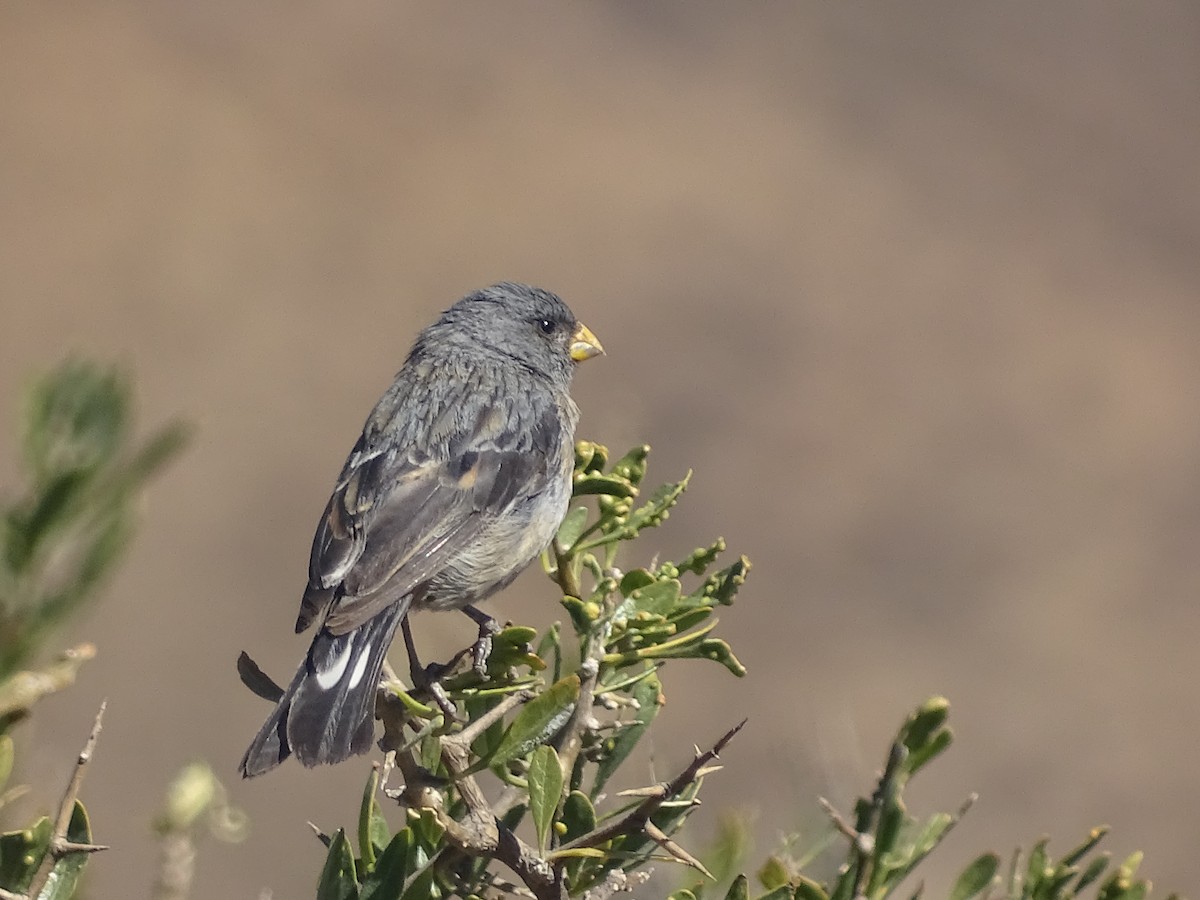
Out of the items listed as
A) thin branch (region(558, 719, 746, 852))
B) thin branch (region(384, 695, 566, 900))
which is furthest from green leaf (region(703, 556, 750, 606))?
thin branch (region(558, 719, 746, 852))

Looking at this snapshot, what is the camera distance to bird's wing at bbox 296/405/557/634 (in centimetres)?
391

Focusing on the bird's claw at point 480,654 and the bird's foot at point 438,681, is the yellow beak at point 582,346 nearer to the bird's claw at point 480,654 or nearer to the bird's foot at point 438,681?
the bird's claw at point 480,654

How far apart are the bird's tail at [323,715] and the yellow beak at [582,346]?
2432mm

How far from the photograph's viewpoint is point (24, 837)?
1.94m

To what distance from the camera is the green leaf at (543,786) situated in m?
2.20

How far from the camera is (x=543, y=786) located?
222cm

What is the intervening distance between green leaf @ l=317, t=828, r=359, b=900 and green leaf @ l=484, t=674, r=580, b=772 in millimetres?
298

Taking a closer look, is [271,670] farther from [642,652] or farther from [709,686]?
[642,652]

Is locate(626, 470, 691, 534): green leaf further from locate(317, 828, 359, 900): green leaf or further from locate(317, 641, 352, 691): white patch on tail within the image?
locate(317, 828, 359, 900): green leaf

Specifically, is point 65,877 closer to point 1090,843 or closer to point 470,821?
point 470,821

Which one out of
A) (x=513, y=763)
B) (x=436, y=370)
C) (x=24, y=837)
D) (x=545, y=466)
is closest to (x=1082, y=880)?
(x=513, y=763)

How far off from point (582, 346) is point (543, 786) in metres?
3.62

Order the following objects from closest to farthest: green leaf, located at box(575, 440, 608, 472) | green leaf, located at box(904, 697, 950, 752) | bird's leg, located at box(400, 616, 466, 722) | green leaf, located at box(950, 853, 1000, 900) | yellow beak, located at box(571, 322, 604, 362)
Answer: green leaf, located at box(904, 697, 950, 752) → green leaf, located at box(950, 853, 1000, 900) → bird's leg, located at box(400, 616, 466, 722) → green leaf, located at box(575, 440, 608, 472) → yellow beak, located at box(571, 322, 604, 362)

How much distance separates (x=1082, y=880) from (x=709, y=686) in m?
9.56
